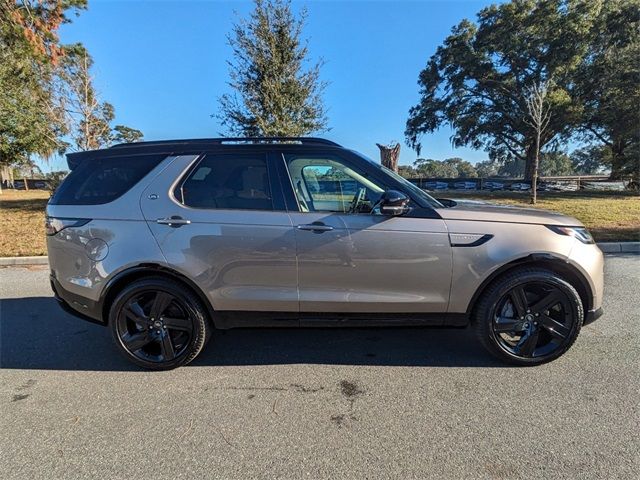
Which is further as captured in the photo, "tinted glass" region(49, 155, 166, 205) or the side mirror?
"tinted glass" region(49, 155, 166, 205)

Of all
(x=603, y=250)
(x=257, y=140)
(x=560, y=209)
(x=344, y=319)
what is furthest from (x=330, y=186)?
(x=560, y=209)

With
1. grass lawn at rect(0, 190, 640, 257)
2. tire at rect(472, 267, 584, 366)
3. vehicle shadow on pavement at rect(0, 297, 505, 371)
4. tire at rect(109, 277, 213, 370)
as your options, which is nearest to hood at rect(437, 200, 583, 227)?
tire at rect(472, 267, 584, 366)

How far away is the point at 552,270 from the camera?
3342 millimetres

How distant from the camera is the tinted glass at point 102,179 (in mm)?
3443

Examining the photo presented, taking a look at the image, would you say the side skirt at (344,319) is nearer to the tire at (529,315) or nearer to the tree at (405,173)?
the tire at (529,315)

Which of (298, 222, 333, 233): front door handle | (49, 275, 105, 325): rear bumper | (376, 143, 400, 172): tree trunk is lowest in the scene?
(49, 275, 105, 325): rear bumper

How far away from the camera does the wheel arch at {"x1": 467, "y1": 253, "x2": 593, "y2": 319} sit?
3.24 m

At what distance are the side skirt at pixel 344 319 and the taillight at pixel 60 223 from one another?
52.7 inches

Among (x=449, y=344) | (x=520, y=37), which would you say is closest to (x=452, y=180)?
(x=520, y=37)

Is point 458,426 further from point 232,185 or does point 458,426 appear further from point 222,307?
Result: point 232,185

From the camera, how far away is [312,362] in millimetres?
3562

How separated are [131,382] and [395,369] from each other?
211 centimetres

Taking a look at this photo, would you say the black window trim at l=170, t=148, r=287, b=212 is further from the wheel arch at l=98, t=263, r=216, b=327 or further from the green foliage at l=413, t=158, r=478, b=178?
the green foliage at l=413, t=158, r=478, b=178

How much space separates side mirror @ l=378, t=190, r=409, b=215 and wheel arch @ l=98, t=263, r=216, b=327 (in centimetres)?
160
